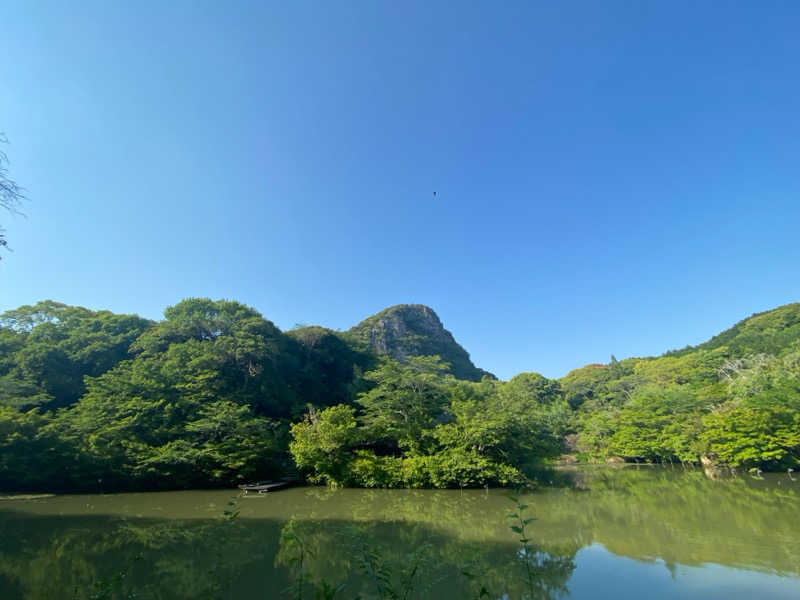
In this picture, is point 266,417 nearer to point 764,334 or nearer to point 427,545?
point 427,545

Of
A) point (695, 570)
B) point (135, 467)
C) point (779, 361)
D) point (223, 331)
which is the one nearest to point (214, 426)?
point (135, 467)

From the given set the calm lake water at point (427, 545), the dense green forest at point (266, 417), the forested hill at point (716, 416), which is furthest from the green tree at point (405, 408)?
the forested hill at point (716, 416)

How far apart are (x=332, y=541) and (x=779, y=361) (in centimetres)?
2488

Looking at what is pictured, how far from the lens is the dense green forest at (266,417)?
14812 millimetres

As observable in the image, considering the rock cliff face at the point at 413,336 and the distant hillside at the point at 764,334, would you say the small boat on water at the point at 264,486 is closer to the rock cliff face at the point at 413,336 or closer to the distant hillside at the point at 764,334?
the rock cliff face at the point at 413,336

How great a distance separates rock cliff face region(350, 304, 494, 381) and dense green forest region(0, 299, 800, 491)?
69.9ft

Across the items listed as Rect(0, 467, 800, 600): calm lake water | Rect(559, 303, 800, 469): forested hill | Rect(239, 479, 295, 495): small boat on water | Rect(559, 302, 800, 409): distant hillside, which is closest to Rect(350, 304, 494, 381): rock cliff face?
Rect(559, 302, 800, 409): distant hillside

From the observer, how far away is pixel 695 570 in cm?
583

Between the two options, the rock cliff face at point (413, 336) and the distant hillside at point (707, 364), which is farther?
the rock cliff face at point (413, 336)

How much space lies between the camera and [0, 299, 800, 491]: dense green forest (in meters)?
14.8

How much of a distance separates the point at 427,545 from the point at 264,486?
48.7ft

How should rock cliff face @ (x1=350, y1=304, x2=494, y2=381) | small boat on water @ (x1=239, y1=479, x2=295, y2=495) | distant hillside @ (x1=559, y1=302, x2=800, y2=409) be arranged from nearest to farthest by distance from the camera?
small boat on water @ (x1=239, y1=479, x2=295, y2=495)
distant hillside @ (x1=559, y1=302, x2=800, y2=409)
rock cliff face @ (x1=350, y1=304, x2=494, y2=381)

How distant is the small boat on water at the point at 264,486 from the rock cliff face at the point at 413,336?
91.8 ft

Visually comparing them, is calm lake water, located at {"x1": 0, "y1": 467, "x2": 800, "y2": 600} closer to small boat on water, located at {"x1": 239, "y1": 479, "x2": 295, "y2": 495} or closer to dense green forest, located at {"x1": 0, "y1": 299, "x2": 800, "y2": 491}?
small boat on water, located at {"x1": 239, "y1": 479, "x2": 295, "y2": 495}
